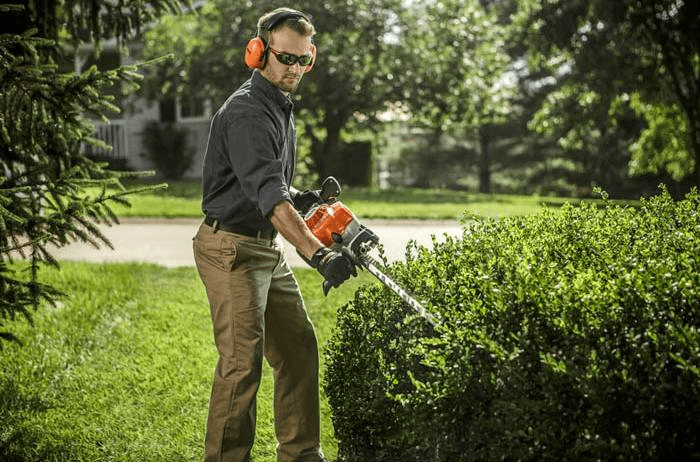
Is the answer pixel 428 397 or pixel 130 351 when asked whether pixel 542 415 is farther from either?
pixel 130 351

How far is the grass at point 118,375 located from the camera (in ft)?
17.2

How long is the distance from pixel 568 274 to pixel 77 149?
4.26 m

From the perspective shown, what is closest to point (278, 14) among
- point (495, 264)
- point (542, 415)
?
point (495, 264)

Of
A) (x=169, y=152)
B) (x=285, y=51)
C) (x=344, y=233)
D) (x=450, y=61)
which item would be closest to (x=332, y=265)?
(x=344, y=233)

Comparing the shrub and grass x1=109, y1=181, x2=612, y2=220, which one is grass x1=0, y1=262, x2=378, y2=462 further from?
the shrub

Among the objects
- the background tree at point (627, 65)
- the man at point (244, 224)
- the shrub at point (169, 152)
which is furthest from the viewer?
the shrub at point (169, 152)

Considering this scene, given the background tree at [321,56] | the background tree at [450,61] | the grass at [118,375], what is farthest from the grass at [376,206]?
the grass at [118,375]

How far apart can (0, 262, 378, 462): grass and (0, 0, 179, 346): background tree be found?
1.77 feet

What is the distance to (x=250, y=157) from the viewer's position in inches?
149

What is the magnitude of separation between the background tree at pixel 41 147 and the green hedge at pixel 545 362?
243cm

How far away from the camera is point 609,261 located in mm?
3801

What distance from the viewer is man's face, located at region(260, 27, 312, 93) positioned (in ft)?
13.0

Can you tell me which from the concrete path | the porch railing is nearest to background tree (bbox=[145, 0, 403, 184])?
the porch railing

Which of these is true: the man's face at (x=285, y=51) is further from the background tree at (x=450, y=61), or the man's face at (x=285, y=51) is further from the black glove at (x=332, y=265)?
the background tree at (x=450, y=61)
